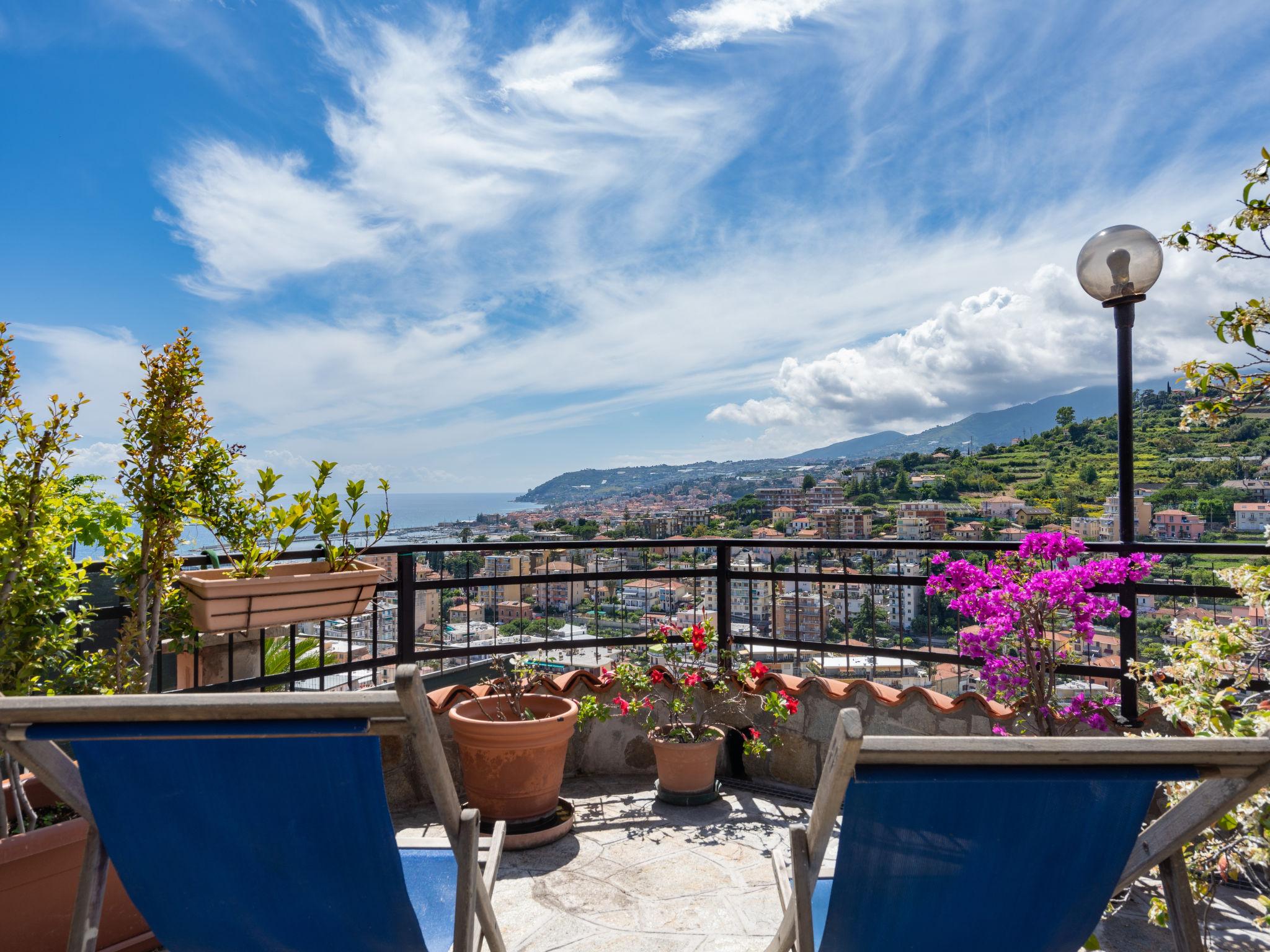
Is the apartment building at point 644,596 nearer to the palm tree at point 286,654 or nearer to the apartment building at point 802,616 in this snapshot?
the apartment building at point 802,616

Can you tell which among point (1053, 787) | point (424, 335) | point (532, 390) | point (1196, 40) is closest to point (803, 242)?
point (1196, 40)

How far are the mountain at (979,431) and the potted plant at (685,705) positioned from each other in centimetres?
233

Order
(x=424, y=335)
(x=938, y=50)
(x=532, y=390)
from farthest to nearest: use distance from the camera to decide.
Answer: (x=532, y=390) < (x=424, y=335) < (x=938, y=50)

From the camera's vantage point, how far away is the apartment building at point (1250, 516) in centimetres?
318

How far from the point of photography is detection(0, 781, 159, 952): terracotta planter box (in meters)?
1.95

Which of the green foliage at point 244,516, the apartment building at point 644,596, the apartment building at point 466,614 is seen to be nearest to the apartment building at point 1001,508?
the apartment building at point 644,596

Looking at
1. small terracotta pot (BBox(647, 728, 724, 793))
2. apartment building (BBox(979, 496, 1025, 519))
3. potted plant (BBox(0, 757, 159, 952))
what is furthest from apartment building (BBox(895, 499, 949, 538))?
potted plant (BBox(0, 757, 159, 952))

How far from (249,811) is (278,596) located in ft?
5.50

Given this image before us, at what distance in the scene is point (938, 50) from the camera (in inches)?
222

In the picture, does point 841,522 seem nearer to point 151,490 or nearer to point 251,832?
point 151,490

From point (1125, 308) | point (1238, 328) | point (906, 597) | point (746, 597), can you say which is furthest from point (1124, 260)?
point (746, 597)

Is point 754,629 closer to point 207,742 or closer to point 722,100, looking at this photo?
point 207,742

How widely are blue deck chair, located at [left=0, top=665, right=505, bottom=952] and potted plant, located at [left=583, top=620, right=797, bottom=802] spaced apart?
2.31 meters

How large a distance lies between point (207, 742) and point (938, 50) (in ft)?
21.8
